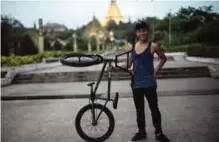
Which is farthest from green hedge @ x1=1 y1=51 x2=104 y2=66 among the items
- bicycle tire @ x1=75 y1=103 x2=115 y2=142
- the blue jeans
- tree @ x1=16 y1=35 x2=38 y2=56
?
the blue jeans

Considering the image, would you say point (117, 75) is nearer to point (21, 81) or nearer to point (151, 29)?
point (21, 81)

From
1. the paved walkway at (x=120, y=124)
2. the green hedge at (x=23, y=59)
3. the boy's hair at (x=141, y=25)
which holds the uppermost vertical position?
the boy's hair at (x=141, y=25)

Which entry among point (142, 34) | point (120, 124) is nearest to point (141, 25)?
point (142, 34)

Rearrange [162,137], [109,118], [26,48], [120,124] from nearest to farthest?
1. [162,137]
2. [109,118]
3. [120,124]
4. [26,48]

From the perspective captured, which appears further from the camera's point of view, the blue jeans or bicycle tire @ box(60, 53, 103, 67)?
the blue jeans

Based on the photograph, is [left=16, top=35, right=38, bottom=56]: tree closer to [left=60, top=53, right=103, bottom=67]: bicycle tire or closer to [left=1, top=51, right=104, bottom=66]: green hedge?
[left=1, top=51, right=104, bottom=66]: green hedge

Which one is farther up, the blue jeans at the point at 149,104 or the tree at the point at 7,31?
the tree at the point at 7,31

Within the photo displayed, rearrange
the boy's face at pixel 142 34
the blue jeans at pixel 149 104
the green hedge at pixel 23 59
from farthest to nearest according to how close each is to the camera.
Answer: the green hedge at pixel 23 59, the blue jeans at pixel 149 104, the boy's face at pixel 142 34

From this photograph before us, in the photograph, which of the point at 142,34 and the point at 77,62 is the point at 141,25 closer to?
the point at 142,34

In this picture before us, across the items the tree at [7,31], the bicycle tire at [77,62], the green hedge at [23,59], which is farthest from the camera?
the green hedge at [23,59]

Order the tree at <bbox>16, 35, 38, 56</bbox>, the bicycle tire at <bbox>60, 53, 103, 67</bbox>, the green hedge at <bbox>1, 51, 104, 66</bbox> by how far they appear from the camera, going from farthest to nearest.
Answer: the tree at <bbox>16, 35, 38, 56</bbox> < the green hedge at <bbox>1, 51, 104, 66</bbox> < the bicycle tire at <bbox>60, 53, 103, 67</bbox>

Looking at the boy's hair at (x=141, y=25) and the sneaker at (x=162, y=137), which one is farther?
the sneaker at (x=162, y=137)

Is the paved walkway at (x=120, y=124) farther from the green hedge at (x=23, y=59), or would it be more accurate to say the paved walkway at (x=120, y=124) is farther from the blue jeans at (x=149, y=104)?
the green hedge at (x=23, y=59)

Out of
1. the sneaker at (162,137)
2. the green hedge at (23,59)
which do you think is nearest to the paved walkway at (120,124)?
the sneaker at (162,137)
